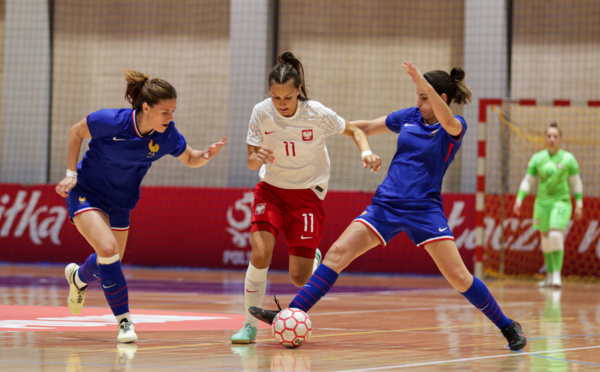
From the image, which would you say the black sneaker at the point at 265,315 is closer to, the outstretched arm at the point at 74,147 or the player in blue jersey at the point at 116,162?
the player in blue jersey at the point at 116,162

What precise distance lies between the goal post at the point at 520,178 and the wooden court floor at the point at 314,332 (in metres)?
2.51

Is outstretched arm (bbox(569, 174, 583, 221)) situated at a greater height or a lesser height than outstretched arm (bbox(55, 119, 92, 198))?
lesser

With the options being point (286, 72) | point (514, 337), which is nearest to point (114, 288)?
point (286, 72)

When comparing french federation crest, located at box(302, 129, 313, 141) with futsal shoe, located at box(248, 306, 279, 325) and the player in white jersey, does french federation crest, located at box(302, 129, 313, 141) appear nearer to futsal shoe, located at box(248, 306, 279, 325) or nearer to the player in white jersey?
the player in white jersey

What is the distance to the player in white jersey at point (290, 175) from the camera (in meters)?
6.00

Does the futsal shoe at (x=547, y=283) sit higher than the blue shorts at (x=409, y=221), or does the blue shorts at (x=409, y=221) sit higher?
the blue shorts at (x=409, y=221)

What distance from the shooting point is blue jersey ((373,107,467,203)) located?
5.80 m

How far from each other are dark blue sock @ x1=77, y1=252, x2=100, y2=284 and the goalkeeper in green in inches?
295

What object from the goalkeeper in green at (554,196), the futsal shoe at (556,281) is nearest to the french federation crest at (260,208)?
the goalkeeper in green at (554,196)

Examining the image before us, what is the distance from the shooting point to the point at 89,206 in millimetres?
6121

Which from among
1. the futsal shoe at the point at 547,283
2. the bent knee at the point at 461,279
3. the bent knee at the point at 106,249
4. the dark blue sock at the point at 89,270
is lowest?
the futsal shoe at the point at 547,283

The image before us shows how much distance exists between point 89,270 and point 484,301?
2.88 metres

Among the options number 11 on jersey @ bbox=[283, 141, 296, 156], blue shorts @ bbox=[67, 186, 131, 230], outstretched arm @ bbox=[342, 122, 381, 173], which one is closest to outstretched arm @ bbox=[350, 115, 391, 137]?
outstretched arm @ bbox=[342, 122, 381, 173]

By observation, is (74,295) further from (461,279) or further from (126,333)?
(461,279)
